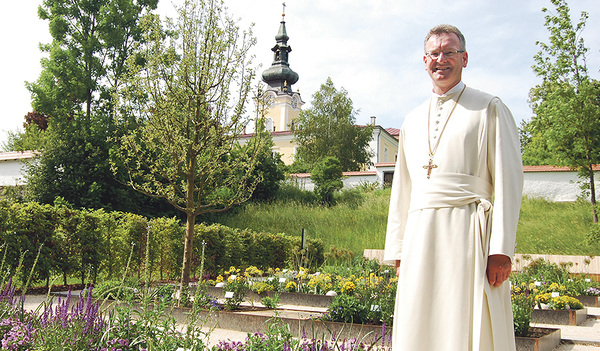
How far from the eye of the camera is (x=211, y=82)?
7.25 meters

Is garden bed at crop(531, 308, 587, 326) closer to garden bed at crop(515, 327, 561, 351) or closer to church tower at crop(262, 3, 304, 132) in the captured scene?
garden bed at crop(515, 327, 561, 351)

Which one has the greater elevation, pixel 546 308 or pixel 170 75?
pixel 170 75

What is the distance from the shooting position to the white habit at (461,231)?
2568 millimetres

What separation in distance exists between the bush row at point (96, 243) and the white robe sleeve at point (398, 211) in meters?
4.79

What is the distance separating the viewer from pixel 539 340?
4.89m

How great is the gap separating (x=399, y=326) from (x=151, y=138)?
5.25 m

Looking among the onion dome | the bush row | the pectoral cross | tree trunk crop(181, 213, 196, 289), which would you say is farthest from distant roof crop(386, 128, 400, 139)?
the pectoral cross

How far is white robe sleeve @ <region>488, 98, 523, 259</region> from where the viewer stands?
2.58 metres

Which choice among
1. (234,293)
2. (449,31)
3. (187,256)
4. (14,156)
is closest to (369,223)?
(234,293)

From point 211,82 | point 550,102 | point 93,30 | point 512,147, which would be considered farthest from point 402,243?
point 93,30

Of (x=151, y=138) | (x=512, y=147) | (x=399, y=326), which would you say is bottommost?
(x=399, y=326)

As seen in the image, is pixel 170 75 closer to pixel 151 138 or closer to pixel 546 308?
pixel 151 138

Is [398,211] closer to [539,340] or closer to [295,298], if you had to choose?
[539,340]

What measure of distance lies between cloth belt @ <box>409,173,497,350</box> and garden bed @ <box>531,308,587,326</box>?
5328 millimetres
